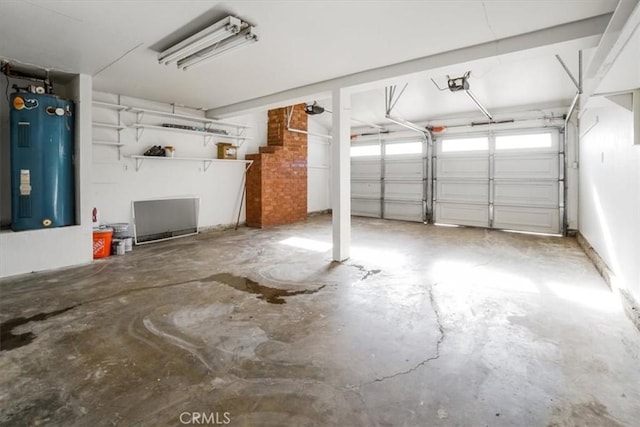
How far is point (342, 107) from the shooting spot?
15.0ft

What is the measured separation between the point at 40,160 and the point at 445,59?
5.08 meters

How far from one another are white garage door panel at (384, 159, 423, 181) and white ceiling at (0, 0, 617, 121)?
395cm

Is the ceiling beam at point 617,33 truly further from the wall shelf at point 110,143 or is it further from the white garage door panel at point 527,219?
the wall shelf at point 110,143

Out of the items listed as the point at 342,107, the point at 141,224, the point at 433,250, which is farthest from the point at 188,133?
the point at 433,250

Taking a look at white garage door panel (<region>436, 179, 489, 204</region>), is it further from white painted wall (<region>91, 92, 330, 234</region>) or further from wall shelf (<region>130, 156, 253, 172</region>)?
wall shelf (<region>130, 156, 253, 172</region>)

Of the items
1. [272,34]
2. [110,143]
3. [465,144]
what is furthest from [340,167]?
[465,144]

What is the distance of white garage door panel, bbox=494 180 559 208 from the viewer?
6.86m

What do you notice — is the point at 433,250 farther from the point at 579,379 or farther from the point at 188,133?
the point at 188,133

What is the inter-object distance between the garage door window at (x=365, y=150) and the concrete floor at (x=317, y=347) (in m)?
5.89

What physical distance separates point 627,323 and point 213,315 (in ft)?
11.6

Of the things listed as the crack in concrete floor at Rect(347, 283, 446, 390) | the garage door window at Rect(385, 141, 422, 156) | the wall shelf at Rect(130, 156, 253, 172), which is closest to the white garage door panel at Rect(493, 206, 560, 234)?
the garage door window at Rect(385, 141, 422, 156)

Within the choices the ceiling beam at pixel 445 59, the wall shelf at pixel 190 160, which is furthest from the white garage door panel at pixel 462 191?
the wall shelf at pixel 190 160

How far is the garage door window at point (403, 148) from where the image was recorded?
884 centimetres

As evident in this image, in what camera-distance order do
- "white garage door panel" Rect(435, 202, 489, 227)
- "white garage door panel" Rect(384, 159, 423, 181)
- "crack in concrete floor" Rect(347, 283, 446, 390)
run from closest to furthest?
"crack in concrete floor" Rect(347, 283, 446, 390), "white garage door panel" Rect(435, 202, 489, 227), "white garage door panel" Rect(384, 159, 423, 181)
